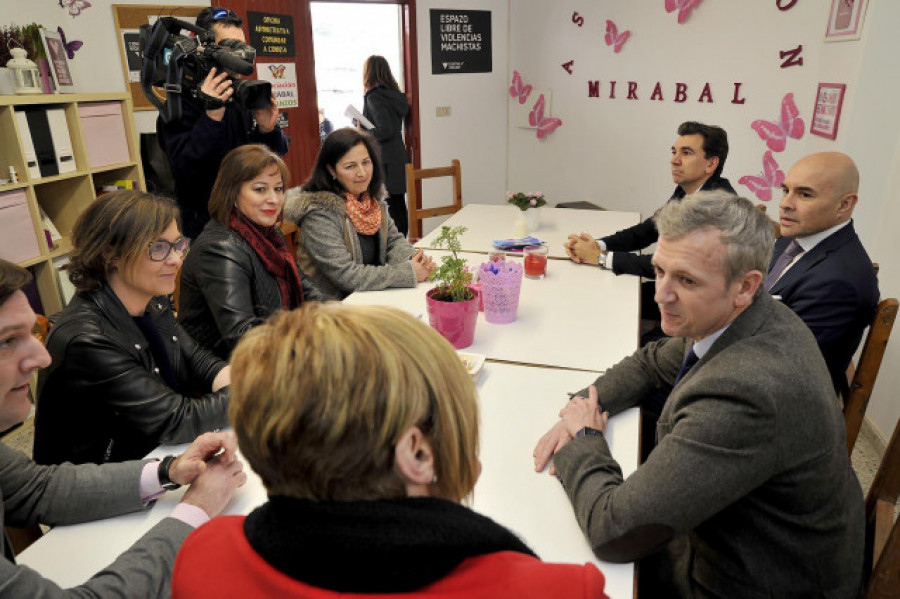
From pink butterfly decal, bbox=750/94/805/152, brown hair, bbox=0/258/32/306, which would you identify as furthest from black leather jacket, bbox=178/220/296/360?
pink butterfly decal, bbox=750/94/805/152

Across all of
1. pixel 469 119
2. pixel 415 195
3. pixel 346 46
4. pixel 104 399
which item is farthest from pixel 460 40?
pixel 104 399

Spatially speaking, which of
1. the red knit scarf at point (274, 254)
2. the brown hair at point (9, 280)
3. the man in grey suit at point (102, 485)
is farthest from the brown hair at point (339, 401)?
the red knit scarf at point (274, 254)

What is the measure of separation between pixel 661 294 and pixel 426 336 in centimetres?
77

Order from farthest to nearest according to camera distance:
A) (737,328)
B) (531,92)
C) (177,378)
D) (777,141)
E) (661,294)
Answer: (531,92), (777,141), (177,378), (661,294), (737,328)

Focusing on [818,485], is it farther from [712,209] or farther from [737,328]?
[712,209]

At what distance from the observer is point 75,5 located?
347cm

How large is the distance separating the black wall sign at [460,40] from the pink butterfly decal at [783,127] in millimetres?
2547

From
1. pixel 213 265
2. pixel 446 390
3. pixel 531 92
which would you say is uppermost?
pixel 531 92

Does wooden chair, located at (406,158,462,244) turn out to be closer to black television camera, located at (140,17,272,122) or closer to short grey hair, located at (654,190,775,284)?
black television camera, located at (140,17,272,122)

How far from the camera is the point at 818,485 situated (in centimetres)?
106

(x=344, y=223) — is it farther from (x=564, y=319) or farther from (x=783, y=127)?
(x=783, y=127)

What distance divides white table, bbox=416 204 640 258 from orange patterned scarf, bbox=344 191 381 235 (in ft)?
1.17

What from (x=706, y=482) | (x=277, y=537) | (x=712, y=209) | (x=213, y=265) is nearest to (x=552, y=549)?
(x=706, y=482)

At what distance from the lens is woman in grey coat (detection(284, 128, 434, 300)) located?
2.46 metres
